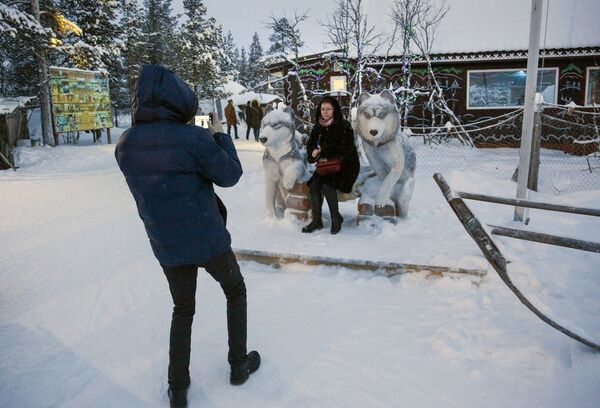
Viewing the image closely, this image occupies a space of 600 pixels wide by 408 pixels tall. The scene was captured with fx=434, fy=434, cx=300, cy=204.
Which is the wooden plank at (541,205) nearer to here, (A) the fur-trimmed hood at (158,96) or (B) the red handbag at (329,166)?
(A) the fur-trimmed hood at (158,96)

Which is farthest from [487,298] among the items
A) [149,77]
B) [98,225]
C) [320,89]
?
[320,89]

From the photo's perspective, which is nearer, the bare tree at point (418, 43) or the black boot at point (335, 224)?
the black boot at point (335, 224)

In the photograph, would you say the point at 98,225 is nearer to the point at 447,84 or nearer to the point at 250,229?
the point at 250,229

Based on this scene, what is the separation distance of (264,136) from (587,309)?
383 centimetres

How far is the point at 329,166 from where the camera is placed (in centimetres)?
526

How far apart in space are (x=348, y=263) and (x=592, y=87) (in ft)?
48.1

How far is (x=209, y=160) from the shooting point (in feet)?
7.35

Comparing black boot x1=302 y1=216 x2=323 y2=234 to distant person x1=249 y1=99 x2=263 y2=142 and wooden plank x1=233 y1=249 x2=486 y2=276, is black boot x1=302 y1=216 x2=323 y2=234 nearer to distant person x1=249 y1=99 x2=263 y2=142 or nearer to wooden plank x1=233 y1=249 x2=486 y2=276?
wooden plank x1=233 y1=249 x2=486 y2=276

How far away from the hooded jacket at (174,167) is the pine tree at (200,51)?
31.8 metres

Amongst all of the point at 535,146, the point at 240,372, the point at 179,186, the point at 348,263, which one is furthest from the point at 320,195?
the point at 535,146

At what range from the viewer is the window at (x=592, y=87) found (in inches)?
570

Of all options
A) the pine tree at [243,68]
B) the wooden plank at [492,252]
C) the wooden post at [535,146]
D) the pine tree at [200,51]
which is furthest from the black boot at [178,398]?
the pine tree at [243,68]

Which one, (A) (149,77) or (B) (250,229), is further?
(B) (250,229)

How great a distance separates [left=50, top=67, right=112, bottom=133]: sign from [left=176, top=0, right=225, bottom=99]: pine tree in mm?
15447
